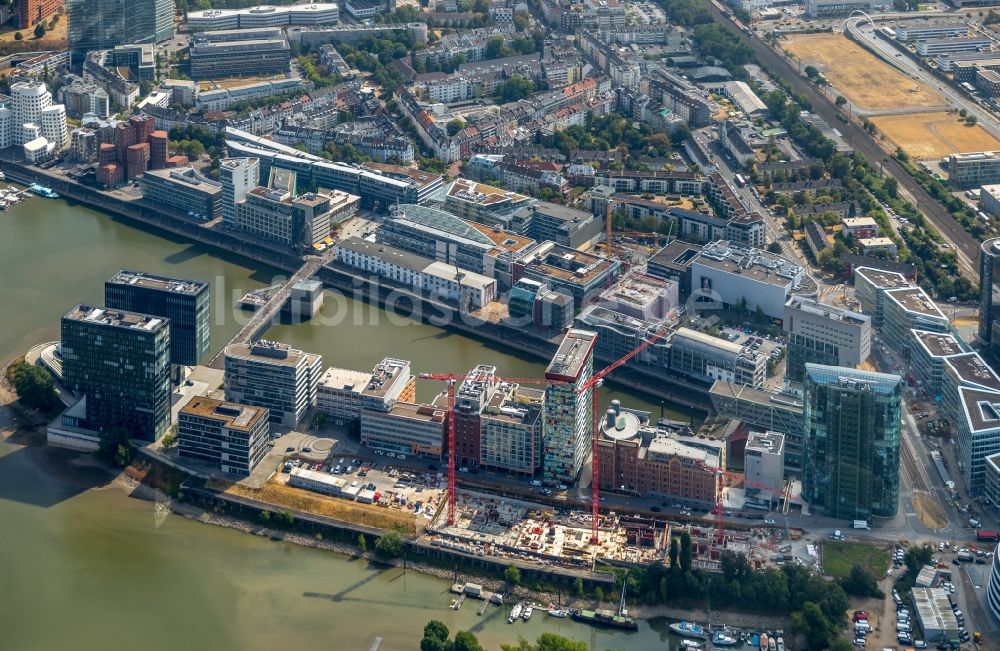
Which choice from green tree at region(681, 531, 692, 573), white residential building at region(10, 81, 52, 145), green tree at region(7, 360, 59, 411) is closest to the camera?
green tree at region(681, 531, 692, 573)

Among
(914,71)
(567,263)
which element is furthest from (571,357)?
(914,71)

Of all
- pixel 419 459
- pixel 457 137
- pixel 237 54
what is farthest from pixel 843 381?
pixel 237 54

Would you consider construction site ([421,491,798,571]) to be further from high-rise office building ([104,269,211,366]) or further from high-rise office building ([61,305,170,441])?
high-rise office building ([104,269,211,366])

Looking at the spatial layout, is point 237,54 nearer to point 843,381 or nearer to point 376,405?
point 376,405

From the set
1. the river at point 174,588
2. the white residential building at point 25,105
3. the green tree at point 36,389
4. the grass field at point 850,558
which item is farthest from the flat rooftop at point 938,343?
the white residential building at point 25,105

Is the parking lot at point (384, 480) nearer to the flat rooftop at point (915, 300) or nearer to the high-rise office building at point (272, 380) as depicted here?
the high-rise office building at point (272, 380)

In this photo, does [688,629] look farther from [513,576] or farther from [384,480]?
[384,480]

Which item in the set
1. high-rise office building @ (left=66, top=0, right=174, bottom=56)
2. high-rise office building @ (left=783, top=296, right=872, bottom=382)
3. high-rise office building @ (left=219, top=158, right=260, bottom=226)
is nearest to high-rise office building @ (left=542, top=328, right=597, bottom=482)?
high-rise office building @ (left=783, top=296, right=872, bottom=382)
